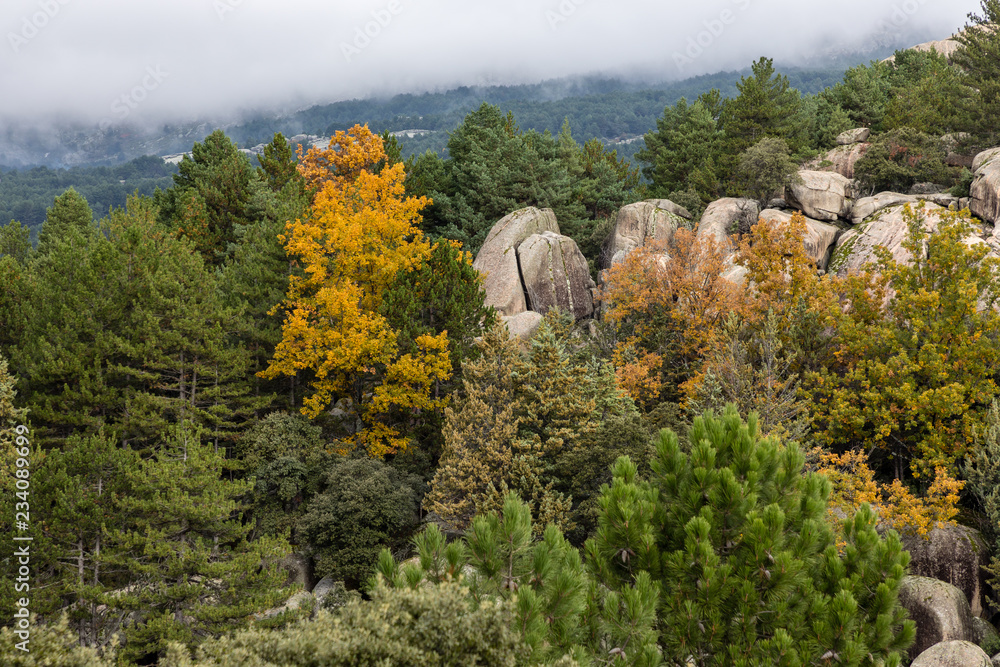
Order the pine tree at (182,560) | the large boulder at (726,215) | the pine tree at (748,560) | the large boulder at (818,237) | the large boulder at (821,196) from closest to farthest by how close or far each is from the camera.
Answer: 1. the pine tree at (748,560)
2. the pine tree at (182,560)
3. the large boulder at (818,237)
4. the large boulder at (821,196)
5. the large boulder at (726,215)

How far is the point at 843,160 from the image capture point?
1758 inches

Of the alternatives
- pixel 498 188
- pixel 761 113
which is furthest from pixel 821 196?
pixel 498 188

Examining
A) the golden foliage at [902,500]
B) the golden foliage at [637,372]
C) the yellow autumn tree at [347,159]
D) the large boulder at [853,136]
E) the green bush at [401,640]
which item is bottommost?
the golden foliage at [902,500]

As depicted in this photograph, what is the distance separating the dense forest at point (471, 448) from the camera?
986 cm

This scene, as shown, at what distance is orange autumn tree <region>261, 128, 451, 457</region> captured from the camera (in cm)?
2603

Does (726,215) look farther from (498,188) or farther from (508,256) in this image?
(498,188)

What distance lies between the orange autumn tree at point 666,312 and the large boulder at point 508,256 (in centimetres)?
738

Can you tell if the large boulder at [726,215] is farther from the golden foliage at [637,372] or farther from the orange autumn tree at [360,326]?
the orange autumn tree at [360,326]

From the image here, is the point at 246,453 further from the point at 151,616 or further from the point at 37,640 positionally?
the point at 37,640

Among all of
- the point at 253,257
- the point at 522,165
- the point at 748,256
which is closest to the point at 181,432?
the point at 253,257

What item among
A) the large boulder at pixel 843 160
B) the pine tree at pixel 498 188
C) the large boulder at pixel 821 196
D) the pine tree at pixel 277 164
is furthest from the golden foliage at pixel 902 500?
the pine tree at pixel 277 164

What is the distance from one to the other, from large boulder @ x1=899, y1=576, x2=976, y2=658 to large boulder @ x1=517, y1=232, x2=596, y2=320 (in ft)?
76.0

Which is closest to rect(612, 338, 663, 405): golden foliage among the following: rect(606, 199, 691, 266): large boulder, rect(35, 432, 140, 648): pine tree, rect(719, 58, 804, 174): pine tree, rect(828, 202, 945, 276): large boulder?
rect(828, 202, 945, 276): large boulder

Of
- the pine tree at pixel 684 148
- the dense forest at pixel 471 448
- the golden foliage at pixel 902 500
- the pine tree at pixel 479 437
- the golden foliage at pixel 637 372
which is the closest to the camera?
the dense forest at pixel 471 448
